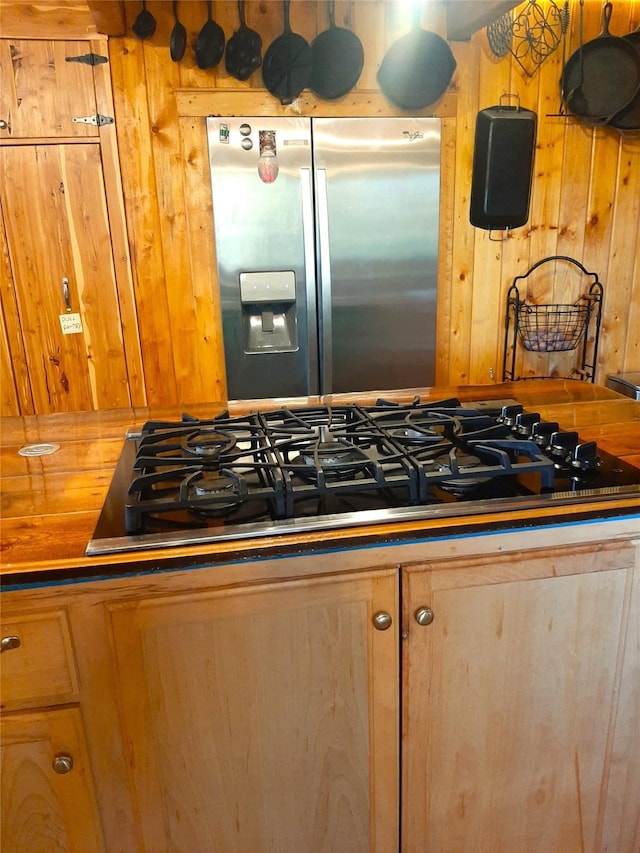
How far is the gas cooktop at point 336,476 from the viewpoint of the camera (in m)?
1.07

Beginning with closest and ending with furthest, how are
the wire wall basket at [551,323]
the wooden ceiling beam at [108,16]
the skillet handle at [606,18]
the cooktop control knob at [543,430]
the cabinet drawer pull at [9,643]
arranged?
the cabinet drawer pull at [9,643] → the cooktop control knob at [543,430] → the wooden ceiling beam at [108,16] → the skillet handle at [606,18] → the wire wall basket at [551,323]

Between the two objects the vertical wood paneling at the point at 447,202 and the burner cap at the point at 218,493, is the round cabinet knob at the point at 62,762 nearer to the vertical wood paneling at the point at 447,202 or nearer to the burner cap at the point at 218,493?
the burner cap at the point at 218,493

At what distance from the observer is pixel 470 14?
2496 millimetres

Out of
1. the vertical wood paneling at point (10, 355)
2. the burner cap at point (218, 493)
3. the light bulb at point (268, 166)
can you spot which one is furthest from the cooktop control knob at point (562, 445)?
the vertical wood paneling at point (10, 355)

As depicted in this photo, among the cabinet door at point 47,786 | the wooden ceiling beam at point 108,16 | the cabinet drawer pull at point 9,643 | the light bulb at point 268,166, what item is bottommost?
the cabinet door at point 47,786

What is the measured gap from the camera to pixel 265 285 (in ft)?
9.16

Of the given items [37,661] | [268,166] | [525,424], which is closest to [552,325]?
[268,166]

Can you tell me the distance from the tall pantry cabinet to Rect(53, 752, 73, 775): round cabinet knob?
2049 mm

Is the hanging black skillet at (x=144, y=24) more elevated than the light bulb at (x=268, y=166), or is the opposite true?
the hanging black skillet at (x=144, y=24)

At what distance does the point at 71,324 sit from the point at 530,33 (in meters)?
2.36

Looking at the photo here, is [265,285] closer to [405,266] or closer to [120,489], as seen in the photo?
[405,266]

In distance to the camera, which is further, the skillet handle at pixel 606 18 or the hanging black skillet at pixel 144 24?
the skillet handle at pixel 606 18

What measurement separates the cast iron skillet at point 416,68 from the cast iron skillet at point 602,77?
544 millimetres

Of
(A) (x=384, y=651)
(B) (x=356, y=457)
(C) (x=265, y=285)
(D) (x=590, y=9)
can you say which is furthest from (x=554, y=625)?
→ (D) (x=590, y=9)
